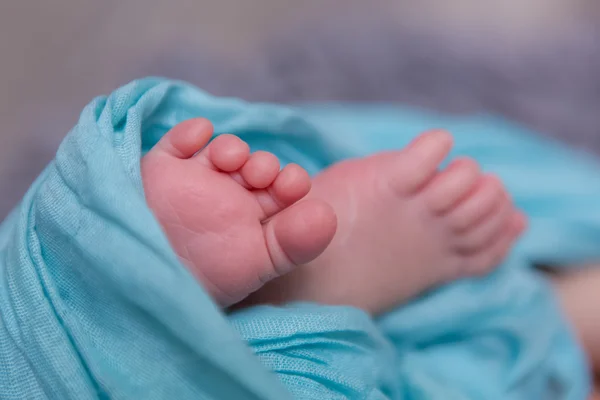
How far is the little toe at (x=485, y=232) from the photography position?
61 centimetres

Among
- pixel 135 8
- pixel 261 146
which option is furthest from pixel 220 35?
pixel 261 146

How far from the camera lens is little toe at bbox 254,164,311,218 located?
0.44 meters

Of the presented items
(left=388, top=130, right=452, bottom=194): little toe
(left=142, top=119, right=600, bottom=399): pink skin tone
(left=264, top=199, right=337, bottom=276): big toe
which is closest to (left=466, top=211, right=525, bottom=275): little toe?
(left=142, top=119, right=600, bottom=399): pink skin tone

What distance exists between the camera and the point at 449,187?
573 mm

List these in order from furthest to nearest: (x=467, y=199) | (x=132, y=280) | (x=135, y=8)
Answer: (x=135, y=8) → (x=467, y=199) → (x=132, y=280)

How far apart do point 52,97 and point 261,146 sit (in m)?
0.46

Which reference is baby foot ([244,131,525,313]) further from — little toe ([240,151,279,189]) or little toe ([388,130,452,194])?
little toe ([240,151,279,189])

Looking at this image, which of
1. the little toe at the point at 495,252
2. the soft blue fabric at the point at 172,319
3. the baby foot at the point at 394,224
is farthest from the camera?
the little toe at the point at 495,252

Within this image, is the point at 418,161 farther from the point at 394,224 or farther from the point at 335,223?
the point at 335,223

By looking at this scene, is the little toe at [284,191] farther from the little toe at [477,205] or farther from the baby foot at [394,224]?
Result: the little toe at [477,205]

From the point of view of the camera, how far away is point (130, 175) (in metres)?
0.43

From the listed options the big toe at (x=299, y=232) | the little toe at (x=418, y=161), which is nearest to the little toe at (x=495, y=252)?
the little toe at (x=418, y=161)

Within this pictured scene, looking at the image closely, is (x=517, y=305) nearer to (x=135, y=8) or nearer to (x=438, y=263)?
(x=438, y=263)

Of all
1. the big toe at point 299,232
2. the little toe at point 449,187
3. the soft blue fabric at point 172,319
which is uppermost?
the little toe at point 449,187
